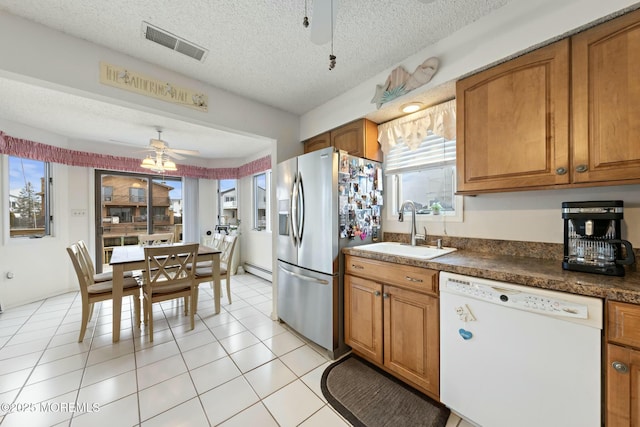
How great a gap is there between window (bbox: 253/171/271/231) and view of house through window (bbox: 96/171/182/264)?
4.95 ft

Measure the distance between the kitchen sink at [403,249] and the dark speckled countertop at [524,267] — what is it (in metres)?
0.10

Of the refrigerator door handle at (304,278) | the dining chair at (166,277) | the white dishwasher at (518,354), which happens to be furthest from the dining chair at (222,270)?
the white dishwasher at (518,354)

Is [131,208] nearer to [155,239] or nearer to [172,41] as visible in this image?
[155,239]

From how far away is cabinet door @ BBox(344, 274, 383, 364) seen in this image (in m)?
1.78

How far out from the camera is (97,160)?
3.95 m

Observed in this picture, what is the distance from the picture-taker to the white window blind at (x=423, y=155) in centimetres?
198

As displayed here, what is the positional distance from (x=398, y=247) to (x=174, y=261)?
7.74 ft

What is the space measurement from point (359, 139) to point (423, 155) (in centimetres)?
61

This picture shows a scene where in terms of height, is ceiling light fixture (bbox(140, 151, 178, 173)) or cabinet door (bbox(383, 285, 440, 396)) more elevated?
ceiling light fixture (bbox(140, 151, 178, 173))

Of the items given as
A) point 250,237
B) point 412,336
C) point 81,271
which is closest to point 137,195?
point 250,237

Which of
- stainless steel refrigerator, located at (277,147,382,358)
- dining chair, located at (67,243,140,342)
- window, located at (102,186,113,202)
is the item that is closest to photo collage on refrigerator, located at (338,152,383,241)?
stainless steel refrigerator, located at (277,147,382,358)

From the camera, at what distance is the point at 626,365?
0.92 meters

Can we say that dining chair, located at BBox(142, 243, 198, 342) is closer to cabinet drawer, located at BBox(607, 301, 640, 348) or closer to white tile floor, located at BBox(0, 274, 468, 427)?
white tile floor, located at BBox(0, 274, 468, 427)

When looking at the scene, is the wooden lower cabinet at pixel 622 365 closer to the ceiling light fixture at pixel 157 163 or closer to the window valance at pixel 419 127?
the window valance at pixel 419 127
